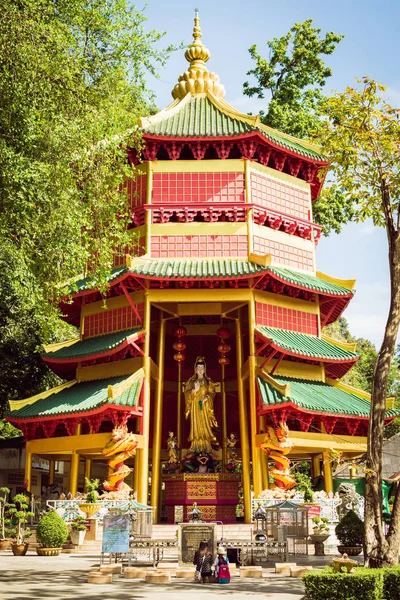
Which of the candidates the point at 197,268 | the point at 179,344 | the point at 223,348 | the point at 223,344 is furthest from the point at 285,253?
the point at 179,344

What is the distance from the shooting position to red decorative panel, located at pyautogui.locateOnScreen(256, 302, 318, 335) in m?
24.9

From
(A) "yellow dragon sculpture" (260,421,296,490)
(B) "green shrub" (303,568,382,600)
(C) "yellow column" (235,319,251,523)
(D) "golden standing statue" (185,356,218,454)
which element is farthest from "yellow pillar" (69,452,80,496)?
(B) "green shrub" (303,568,382,600)

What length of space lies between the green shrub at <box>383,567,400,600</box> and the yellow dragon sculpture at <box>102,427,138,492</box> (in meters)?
12.3

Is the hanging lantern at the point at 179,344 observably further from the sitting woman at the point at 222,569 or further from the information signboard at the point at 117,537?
the sitting woman at the point at 222,569

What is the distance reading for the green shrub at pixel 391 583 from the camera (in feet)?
35.2

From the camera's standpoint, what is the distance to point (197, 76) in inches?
1213

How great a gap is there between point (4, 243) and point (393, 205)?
862 centimetres

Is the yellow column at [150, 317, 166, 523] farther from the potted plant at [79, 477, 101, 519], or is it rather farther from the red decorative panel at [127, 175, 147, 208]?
the red decorative panel at [127, 175, 147, 208]

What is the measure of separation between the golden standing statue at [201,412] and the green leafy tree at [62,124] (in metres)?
8.88

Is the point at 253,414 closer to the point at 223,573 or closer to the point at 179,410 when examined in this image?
the point at 179,410

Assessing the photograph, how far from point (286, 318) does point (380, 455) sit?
13.3 meters

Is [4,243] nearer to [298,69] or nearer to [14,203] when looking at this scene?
[14,203]

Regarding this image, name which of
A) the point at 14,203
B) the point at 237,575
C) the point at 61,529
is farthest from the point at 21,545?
the point at 14,203

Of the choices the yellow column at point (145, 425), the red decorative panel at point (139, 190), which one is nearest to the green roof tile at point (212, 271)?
the yellow column at point (145, 425)
